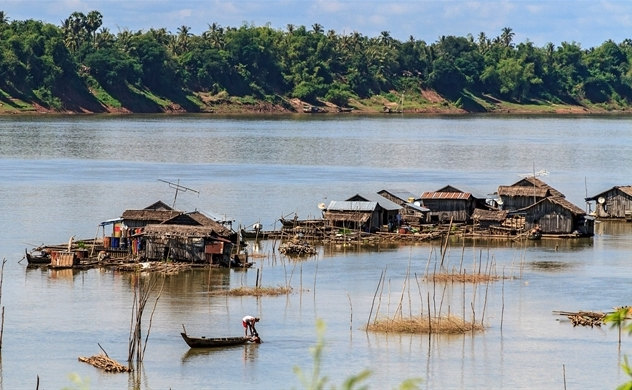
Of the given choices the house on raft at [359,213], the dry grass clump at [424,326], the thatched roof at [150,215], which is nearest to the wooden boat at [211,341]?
the dry grass clump at [424,326]

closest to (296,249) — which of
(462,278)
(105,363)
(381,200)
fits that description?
(381,200)

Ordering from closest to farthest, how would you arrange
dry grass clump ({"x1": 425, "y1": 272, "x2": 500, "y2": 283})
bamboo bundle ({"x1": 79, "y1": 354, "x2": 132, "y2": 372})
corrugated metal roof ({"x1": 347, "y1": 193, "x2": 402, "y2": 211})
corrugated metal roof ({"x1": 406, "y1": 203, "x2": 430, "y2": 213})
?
1. bamboo bundle ({"x1": 79, "y1": 354, "x2": 132, "y2": 372})
2. dry grass clump ({"x1": 425, "y1": 272, "x2": 500, "y2": 283})
3. corrugated metal roof ({"x1": 347, "y1": 193, "x2": 402, "y2": 211})
4. corrugated metal roof ({"x1": 406, "y1": 203, "x2": 430, "y2": 213})

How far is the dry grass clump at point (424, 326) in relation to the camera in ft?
140

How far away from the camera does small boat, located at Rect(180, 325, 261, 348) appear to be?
39.2 m

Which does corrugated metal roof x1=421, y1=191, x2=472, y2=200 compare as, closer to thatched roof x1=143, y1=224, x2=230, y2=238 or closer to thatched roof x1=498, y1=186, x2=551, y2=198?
thatched roof x1=498, y1=186, x2=551, y2=198

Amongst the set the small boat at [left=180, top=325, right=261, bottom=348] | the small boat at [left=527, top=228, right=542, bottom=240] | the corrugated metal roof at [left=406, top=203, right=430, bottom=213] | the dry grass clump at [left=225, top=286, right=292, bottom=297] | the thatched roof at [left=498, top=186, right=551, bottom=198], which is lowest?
the small boat at [left=180, top=325, right=261, bottom=348]

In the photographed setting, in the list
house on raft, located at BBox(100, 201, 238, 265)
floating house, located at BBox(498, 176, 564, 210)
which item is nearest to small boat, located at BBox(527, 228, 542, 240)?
floating house, located at BBox(498, 176, 564, 210)

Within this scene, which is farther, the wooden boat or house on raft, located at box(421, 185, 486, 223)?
house on raft, located at box(421, 185, 486, 223)

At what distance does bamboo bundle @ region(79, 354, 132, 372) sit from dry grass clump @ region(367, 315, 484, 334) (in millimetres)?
9073

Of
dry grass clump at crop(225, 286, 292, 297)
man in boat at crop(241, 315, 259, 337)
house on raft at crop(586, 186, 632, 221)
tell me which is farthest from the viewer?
house on raft at crop(586, 186, 632, 221)

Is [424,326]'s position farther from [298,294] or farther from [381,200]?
[381,200]

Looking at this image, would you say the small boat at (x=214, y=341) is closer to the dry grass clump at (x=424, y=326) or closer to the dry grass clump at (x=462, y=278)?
the dry grass clump at (x=424, y=326)

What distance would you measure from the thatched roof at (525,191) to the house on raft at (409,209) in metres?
4.78

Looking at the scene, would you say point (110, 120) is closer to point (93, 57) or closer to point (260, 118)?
point (93, 57)
